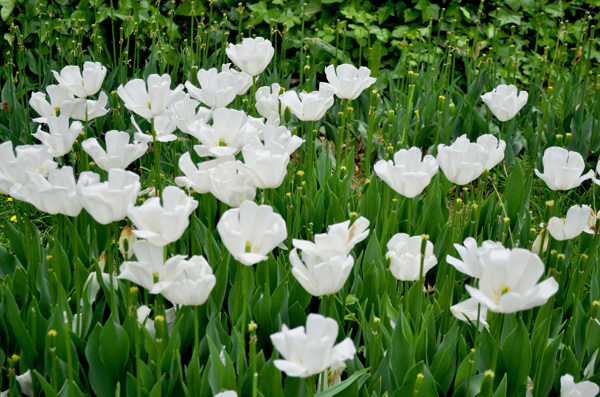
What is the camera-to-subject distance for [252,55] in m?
2.54

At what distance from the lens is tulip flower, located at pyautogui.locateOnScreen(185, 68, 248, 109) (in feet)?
7.64

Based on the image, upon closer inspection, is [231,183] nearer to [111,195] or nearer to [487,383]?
[111,195]

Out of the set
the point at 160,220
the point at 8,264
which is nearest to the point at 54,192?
the point at 160,220

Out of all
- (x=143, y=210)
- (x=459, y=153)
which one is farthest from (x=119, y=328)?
(x=459, y=153)

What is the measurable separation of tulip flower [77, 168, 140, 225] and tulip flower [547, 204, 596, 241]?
104cm

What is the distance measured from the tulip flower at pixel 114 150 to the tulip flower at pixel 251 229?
538 millimetres

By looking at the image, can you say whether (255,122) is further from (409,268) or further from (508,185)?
(508,185)

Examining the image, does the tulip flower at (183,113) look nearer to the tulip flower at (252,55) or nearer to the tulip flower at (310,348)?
the tulip flower at (252,55)

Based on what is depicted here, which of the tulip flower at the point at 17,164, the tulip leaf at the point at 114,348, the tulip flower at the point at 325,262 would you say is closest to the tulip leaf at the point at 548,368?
the tulip flower at the point at 325,262

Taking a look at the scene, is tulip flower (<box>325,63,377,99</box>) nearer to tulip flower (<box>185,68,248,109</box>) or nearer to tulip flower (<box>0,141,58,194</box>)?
tulip flower (<box>185,68,248,109</box>)

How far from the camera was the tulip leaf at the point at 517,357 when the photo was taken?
1.70m

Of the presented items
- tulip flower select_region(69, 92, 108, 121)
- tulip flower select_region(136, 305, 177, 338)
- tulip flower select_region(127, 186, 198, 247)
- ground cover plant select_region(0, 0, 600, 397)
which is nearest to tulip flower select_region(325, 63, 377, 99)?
ground cover plant select_region(0, 0, 600, 397)

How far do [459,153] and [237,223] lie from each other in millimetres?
745

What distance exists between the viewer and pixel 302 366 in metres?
1.23
